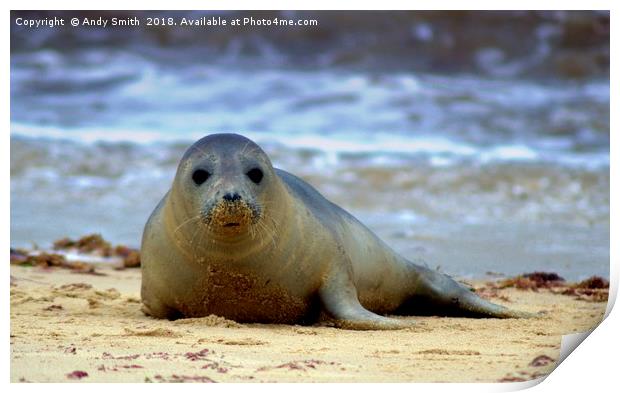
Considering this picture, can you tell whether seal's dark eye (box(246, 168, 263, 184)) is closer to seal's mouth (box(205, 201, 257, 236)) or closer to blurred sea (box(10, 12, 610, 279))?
seal's mouth (box(205, 201, 257, 236))

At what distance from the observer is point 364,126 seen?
35.9 ft

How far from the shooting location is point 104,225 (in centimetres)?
902

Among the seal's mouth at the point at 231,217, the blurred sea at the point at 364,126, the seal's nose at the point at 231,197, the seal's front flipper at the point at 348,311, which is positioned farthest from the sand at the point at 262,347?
the blurred sea at the point at 364,126

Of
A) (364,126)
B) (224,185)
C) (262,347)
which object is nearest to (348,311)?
(262,347)

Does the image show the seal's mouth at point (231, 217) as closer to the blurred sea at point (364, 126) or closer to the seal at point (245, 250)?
the seal at point (245, 250)

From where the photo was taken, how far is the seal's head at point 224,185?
4.74 m

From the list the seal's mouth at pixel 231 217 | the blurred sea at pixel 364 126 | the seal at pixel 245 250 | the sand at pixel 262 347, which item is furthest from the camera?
the blurred sea at pixel 364 126

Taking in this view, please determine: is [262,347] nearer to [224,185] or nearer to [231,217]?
[231,217]

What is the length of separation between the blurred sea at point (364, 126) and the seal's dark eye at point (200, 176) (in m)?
Answer: 2.73

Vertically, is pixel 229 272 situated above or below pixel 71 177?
below

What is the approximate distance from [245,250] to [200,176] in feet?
1.19

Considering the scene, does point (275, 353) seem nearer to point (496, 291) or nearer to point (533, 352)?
point (533, 352)
